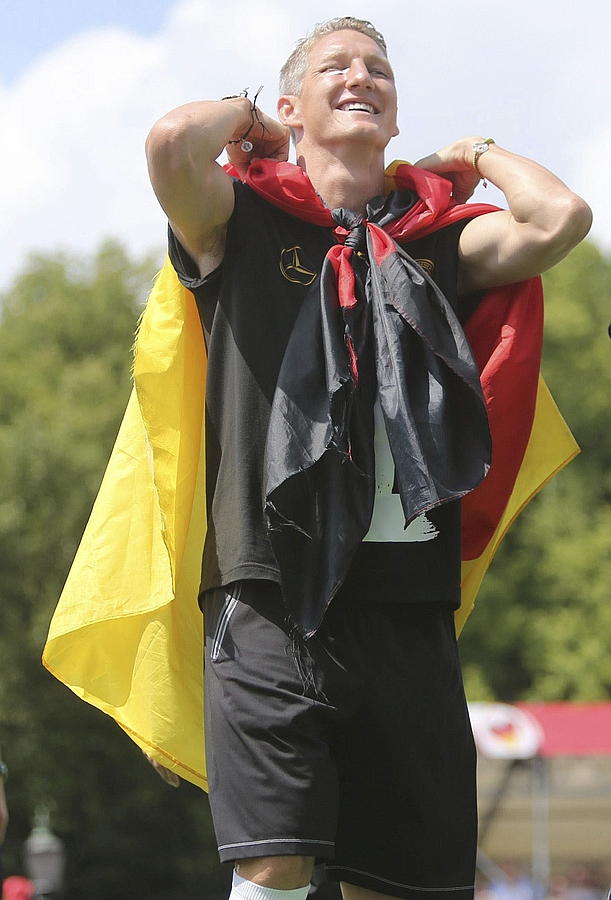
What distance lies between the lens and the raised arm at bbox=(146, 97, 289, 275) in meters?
2.76

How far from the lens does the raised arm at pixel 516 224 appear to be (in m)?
2.91

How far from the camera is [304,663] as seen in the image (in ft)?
8.66

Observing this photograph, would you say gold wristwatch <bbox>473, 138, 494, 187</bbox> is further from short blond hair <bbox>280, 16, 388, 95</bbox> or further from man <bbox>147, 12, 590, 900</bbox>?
short blond hair <bbox>280, 16, 388, 95</bbox>

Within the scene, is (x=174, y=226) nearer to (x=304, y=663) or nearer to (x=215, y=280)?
(x=215, y=280)

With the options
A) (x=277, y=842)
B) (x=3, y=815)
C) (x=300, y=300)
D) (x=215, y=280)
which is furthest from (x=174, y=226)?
(x=3, y=815)

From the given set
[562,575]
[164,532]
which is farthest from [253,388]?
[562,575]

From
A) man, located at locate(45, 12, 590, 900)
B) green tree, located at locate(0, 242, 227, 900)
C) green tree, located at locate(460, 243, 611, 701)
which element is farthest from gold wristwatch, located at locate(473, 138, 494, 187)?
green tree, located at locate(460, 243, 611, 701)

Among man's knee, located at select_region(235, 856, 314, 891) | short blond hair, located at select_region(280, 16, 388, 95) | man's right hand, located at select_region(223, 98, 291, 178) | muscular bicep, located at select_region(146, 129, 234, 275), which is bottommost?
man's knee, located at select_region(235, 856, 314, 891)

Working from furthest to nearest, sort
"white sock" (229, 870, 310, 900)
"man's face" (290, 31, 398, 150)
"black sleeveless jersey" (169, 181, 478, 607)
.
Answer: "man's face" (290, 31, 398, 150) → "black sleeveless jersey" (169, 181, 478, 607) → "white sock" (229, 870, 310, 900)

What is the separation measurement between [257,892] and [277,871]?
0.06 meters

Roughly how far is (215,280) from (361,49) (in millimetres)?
692

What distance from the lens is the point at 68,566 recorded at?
67.5ft

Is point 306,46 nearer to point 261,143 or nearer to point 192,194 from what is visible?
point 261,143

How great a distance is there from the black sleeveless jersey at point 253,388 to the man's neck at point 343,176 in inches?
4.5
